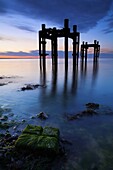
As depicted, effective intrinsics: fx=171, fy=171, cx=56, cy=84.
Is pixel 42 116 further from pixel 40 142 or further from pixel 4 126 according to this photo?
pixel 40 142

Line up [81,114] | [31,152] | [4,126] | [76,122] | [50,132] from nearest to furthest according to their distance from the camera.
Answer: [31,152]
[50,132]
[4,126]
[76,122]
[81,114]

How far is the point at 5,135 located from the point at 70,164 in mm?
2177

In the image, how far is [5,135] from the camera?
16.5ft

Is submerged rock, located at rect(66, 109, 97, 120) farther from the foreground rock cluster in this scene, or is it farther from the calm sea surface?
the foreground rock cluster

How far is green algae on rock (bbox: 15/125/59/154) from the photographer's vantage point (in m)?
3.95

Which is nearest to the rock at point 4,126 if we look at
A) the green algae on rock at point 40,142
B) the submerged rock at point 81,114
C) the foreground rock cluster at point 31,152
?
the foreground rock cluster at point 31,152

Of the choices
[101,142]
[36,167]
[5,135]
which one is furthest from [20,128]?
[101,142]

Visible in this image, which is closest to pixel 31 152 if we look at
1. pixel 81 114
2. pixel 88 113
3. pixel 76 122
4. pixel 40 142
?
pixel 40 142

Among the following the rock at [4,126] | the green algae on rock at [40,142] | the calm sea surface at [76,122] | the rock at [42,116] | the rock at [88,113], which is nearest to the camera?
the green algae on rock at [40,142]

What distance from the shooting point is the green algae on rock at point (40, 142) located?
156 inches

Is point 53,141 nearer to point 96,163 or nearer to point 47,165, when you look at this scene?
point 47,165

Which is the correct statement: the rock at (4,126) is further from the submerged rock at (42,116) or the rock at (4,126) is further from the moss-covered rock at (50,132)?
the moss-covered rock at (50,132)

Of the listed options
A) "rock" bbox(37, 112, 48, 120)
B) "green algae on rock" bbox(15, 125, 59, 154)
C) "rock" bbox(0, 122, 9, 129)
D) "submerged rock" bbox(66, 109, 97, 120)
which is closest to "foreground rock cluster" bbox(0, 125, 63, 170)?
"green algae on rock" bbox(15, 125, 59, 154)

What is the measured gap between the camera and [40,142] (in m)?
4.05
